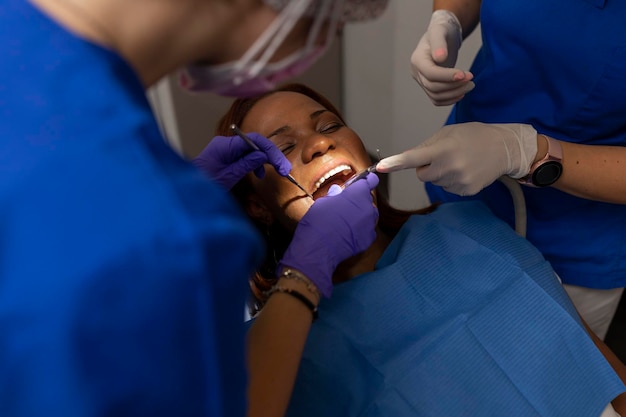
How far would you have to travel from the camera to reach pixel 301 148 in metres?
1.47

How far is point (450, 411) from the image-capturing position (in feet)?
3.93

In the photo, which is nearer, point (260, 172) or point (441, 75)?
point (441, 75)

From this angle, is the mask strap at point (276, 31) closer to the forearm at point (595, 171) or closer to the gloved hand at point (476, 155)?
the gloved hand at point (476, 155)

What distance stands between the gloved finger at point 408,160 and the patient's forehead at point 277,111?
0.30 meters

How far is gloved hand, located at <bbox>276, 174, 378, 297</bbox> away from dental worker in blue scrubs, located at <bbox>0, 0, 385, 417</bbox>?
0.62 meters

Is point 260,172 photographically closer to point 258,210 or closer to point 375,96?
point 258,210

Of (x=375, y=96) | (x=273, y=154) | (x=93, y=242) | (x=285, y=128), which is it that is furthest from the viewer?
(x=375, y=96)

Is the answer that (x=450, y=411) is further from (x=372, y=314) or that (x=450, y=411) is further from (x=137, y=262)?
(x=137, y=262)

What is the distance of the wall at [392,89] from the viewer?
232 centimetres

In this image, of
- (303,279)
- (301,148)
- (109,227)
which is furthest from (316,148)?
(109,227)

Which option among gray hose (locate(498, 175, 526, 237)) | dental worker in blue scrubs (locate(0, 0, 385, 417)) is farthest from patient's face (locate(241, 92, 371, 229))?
dental worker in blue scrubs (locate(0, 0, 385, 417))

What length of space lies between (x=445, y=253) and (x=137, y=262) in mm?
1055

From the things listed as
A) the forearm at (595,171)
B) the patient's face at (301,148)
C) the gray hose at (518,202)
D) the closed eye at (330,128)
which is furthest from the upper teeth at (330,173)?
the forearm at (595,171)

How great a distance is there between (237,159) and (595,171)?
863 millimetres
